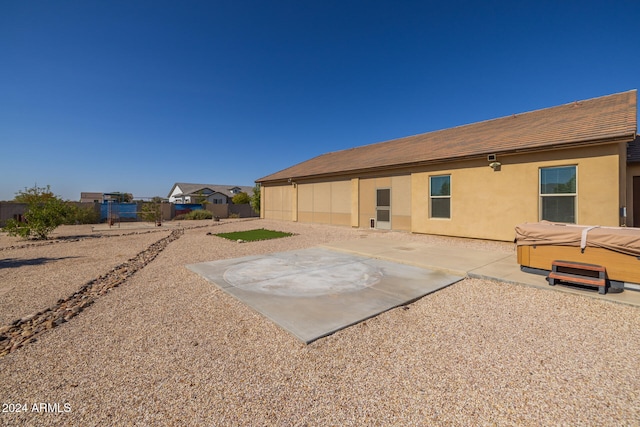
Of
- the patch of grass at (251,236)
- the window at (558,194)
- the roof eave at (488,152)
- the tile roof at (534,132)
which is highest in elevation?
the tile roof at (534,132)

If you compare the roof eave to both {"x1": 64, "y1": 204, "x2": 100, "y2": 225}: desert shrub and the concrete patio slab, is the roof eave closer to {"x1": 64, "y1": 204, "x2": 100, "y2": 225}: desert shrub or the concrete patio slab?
the concrete patio slab

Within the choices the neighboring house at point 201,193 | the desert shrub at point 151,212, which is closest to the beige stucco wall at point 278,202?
the desert shrub at point 151,212

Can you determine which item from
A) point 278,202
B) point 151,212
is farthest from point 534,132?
point 151,212

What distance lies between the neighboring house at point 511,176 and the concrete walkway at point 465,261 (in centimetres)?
260

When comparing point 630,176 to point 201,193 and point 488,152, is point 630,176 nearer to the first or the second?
point 488,152

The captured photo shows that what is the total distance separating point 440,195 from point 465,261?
525 centimetres

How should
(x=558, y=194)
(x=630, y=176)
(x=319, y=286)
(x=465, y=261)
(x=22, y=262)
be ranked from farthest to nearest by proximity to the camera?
(x=630, y=176) → (x=558, y=194) → (x=22, y=262) → (x=465, y=261) → (x=319, y=286)

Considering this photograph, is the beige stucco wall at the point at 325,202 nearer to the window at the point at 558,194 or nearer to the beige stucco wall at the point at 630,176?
the window at the point at 558,194

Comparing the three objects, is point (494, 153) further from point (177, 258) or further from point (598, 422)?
point (177, 258)

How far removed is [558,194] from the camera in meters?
8.45

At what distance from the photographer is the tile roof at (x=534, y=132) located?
8039 millimetres

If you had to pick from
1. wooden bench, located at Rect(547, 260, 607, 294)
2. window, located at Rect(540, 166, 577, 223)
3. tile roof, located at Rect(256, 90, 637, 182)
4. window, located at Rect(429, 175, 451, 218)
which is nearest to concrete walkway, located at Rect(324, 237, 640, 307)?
wooden bench, located at Rect(547, 260, 607, 294)

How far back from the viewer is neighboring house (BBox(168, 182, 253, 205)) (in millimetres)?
48775

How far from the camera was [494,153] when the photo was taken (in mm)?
9469
